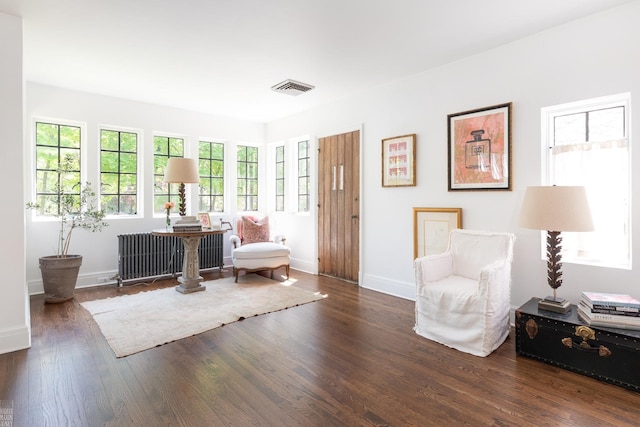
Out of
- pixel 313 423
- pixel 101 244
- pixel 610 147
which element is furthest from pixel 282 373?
pixel 101 244

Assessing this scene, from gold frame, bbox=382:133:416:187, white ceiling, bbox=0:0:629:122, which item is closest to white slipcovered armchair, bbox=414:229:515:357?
gold frame, bbox=382:133:416:187

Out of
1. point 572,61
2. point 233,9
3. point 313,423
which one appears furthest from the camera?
point 572,61

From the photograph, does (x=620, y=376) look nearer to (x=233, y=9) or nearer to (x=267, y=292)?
(x=267, y=292)

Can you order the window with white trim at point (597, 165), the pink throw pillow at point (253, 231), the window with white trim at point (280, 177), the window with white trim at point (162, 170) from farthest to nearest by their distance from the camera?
the window with white trim at point (280, 177) < the pink throw pillow at point (253, 231) < the window with white trim at point (162, 170) < the window with white trim at point (597, 165)

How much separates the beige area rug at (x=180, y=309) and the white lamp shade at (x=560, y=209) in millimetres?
2425

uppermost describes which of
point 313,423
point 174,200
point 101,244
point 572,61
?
point 572,61

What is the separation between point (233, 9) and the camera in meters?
2.50

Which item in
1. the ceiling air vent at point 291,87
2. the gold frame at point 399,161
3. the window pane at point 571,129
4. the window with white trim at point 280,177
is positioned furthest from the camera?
the window with white trim at point 280,177

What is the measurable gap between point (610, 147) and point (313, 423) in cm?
302

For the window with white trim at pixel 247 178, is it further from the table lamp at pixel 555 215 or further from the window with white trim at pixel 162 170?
the table lamp at pixel 555 215

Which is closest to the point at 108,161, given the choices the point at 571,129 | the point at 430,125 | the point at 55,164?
the point at 55,164

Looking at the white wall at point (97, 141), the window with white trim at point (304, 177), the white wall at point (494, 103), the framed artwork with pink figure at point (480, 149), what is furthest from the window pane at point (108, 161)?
the framed artwork with pink figure at point (480, 149)

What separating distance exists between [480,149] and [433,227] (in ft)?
3.10

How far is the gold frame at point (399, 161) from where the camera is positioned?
3.85 m
